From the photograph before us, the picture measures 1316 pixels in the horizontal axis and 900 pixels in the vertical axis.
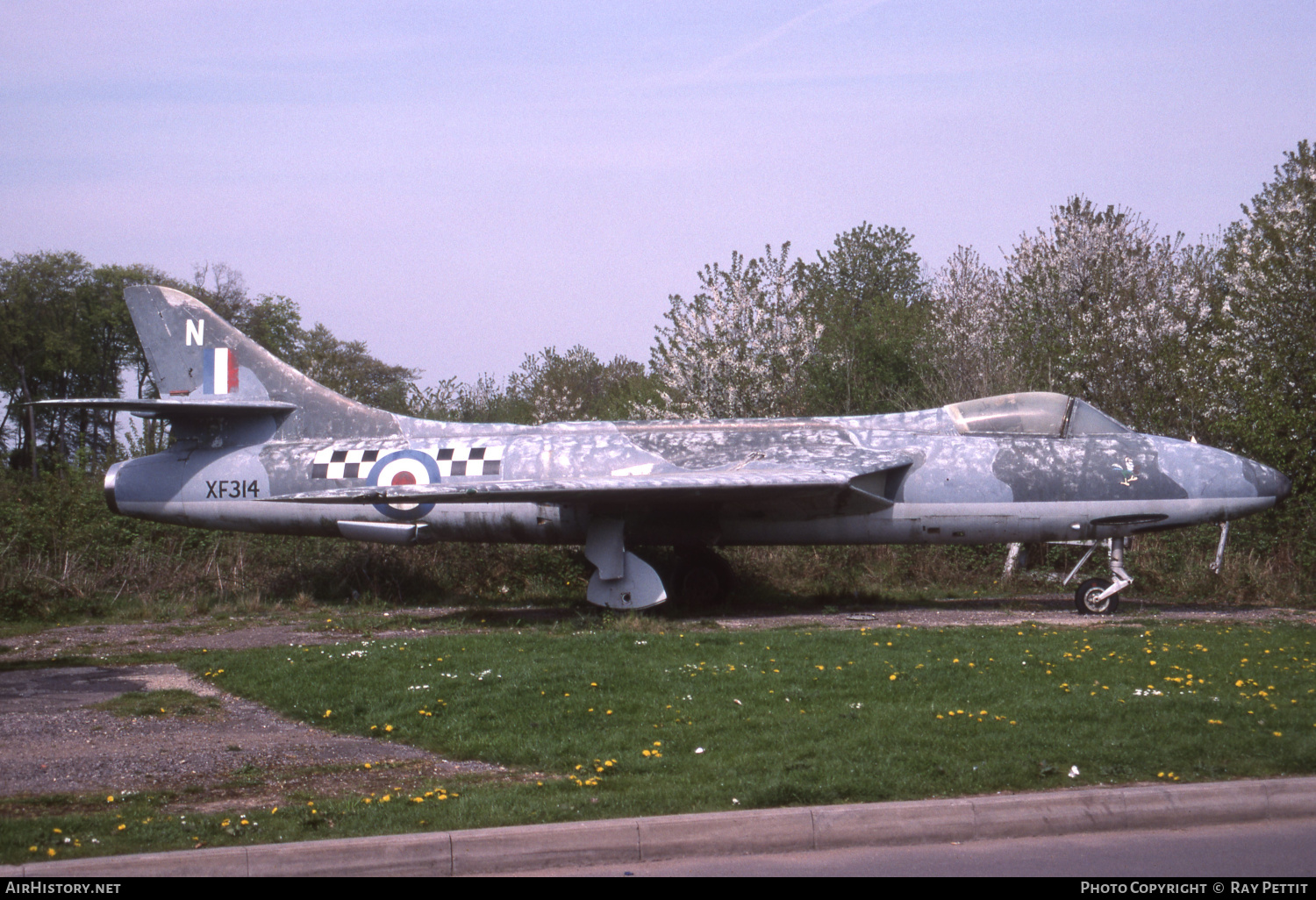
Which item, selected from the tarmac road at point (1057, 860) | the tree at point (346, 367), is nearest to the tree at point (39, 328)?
the tree at point (346, 367)

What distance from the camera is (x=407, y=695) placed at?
28.6ft

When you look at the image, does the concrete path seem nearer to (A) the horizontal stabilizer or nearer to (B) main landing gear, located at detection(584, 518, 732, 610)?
(B) main landing gear, located at detection(584, 518, 732, 610)

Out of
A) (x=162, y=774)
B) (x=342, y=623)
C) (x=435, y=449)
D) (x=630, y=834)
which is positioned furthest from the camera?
(x=435, y=449)

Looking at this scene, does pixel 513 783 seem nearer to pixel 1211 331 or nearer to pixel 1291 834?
pixel 1291 834

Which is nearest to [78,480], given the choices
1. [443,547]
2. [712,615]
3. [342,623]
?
[443,547]

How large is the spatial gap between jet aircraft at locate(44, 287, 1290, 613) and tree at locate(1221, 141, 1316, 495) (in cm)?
450

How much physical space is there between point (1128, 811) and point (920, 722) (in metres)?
1.92

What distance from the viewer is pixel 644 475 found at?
1487cm

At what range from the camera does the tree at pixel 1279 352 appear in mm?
17906

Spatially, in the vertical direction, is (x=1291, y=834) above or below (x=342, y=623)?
above

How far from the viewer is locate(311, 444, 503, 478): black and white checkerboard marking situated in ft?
50.5

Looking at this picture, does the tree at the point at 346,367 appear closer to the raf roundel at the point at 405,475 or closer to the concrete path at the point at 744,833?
the raf roundel at the point at 405,475

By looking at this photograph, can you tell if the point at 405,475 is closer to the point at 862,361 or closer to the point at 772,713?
the point at 772,713

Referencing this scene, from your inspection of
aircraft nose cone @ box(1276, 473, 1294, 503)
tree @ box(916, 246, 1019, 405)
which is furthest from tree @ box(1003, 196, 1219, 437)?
aircraft nose cone @ box(1276, 473, 1294, 503)
